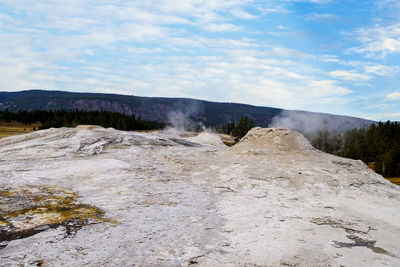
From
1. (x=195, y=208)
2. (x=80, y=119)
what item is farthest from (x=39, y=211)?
(x=80, y=119)

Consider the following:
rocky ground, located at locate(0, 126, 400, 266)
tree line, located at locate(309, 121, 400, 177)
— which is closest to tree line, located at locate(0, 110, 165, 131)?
tree line, located at locate(309, 121, 400, 177)

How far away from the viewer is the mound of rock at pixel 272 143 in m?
13.2

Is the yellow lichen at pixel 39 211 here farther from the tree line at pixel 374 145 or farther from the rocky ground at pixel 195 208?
the tree line at pixel 374 145

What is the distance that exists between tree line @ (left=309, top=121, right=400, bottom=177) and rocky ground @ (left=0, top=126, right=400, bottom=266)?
5856 cm

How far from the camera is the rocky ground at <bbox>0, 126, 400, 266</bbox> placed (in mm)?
4750

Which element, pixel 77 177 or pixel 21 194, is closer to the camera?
pixel 21 194

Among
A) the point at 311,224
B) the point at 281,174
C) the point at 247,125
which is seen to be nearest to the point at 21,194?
the point at 311,224

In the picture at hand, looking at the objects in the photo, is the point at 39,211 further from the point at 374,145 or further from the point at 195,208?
the point at 374,145

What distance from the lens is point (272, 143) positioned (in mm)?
13633

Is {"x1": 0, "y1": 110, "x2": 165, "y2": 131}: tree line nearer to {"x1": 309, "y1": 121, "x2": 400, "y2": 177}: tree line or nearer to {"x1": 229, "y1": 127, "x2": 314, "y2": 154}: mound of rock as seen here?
{"x1": 309, "y1": 121, "x2": 400, "y2": 177}: tree line

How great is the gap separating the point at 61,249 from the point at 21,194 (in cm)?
357

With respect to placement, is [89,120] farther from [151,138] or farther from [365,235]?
[365,235]

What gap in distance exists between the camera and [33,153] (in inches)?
516

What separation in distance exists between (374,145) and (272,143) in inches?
2884
